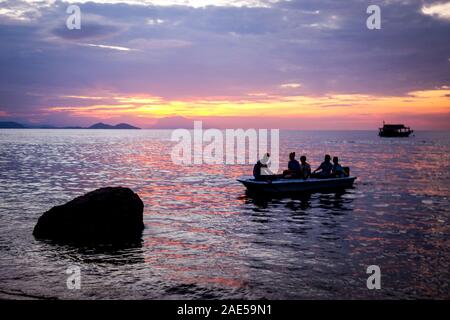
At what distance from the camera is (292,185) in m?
28.1

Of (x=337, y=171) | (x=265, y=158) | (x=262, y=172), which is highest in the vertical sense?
(x=265, y=158)

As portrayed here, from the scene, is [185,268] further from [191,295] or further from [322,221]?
[322,221]

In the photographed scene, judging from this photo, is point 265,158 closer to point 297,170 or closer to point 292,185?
point 292,185

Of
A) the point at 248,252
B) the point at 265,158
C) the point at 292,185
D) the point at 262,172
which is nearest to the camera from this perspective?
the point at 248,252

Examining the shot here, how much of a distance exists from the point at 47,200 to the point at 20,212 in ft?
14.2

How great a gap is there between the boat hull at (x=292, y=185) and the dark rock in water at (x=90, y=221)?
11665 millimetres

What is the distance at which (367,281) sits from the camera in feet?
38.9

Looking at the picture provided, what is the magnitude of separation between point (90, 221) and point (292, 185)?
51.6 feet

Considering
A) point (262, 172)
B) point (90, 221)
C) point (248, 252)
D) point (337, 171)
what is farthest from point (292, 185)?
point (90, 221)

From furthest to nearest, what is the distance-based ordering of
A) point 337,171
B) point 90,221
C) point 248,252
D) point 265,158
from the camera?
point 337,171, point 265,158, point 90,221, point 248,252
